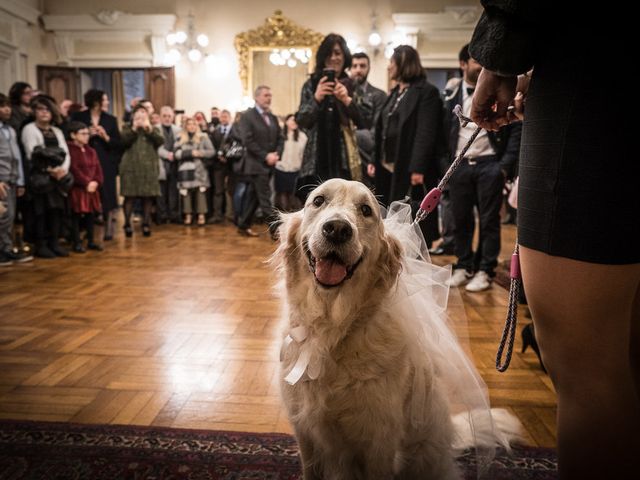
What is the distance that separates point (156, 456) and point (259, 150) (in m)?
5.16

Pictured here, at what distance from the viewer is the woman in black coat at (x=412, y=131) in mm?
3361

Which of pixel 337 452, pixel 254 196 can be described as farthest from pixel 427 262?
pixel 254 196

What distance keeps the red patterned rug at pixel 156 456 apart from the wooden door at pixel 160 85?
9181 millimetres

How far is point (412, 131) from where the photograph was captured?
3.46 metres

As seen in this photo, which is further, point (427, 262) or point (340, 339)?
point (427, 262)

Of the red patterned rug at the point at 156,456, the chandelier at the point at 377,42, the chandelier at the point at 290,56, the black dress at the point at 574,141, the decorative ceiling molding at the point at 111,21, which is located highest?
the decorative ceiling molding at the point at 111,21

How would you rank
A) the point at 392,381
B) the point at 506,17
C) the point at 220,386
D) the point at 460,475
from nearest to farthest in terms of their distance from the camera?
the point at 506,17
the point at 392,381
the point at 460,475
the point at 220,386

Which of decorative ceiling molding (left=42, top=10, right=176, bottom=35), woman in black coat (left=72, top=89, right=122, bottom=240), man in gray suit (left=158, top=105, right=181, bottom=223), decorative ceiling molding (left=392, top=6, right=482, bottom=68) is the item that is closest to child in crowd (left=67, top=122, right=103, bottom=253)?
woman in black coat (left=72, top=89, right=122, bottom=240)

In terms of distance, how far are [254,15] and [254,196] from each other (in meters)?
5.47

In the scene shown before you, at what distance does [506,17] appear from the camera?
31.8 inches

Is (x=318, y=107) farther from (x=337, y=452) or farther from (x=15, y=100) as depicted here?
(x=15, y=100)

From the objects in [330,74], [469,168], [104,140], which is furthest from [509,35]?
[104,140]

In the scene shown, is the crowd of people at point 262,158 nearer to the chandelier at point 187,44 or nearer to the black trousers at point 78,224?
the black trousers at point 78,224

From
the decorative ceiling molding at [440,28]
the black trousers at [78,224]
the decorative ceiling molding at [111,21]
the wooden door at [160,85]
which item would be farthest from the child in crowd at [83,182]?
the decorative ceiling molding at [440,28]
